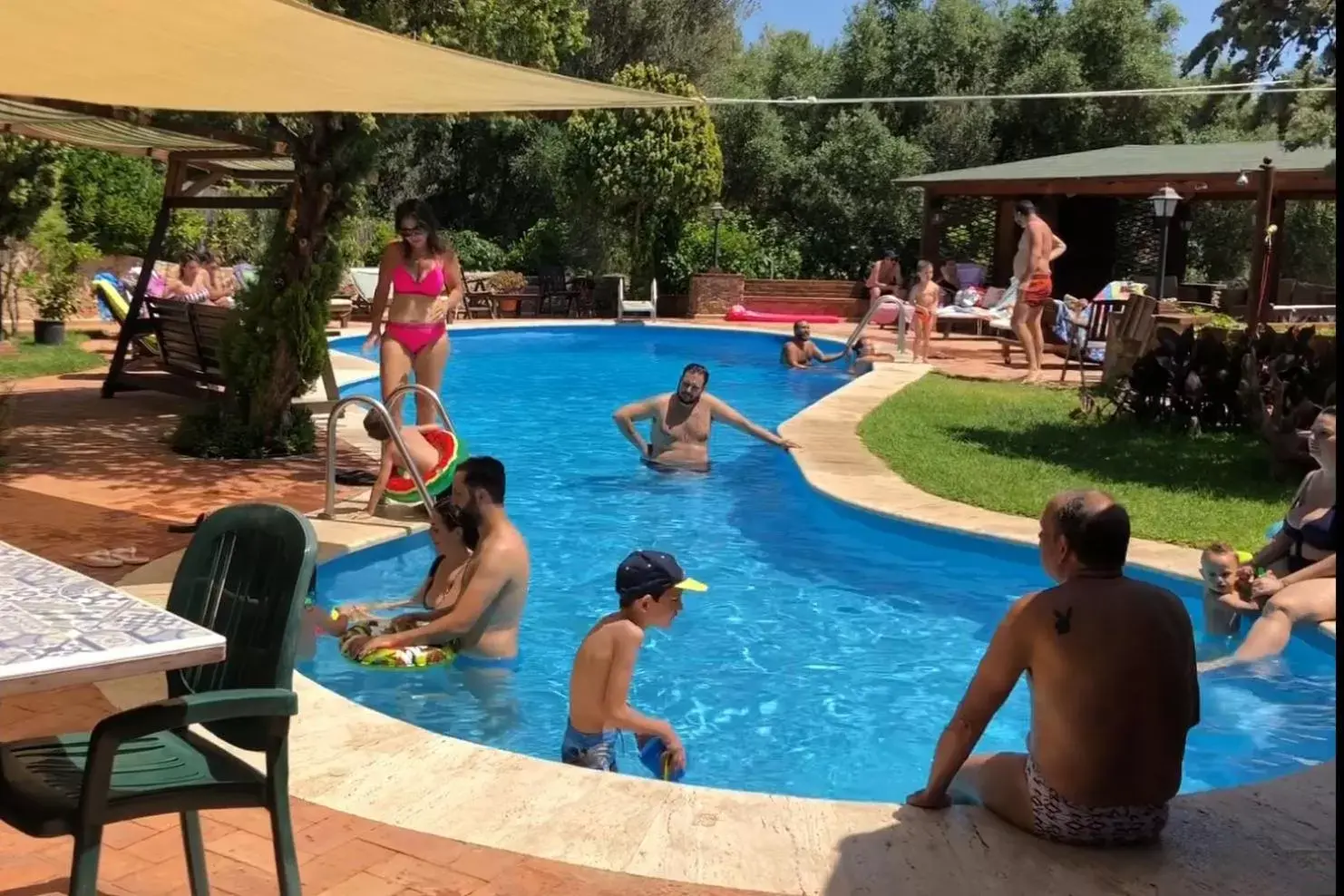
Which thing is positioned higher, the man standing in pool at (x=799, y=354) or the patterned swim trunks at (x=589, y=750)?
the man standing in pool at (x=799, y=354)

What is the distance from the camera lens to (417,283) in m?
7.59

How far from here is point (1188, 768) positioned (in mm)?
4902

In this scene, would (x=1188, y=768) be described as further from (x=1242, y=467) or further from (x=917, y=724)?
(x=1242, y=467)

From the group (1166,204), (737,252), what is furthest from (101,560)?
(737,252)

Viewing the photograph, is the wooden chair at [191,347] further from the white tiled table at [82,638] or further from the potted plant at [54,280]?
the white tiled table at [82,638]

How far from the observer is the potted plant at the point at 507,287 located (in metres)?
23.2

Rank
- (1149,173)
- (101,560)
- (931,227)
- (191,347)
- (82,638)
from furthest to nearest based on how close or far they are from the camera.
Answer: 1. (931,227)
2. (1149,173)
3. (191,347)
4. (101,560)
5. (82,638)

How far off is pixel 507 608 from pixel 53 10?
2.81 metres

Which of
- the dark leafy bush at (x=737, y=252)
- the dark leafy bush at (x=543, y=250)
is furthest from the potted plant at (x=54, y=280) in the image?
the dark leafy bush at (x=737, y=252)

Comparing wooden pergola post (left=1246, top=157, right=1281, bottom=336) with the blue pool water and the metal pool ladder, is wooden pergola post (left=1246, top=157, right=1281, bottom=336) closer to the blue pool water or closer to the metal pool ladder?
the blue pool water

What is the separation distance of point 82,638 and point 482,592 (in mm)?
2982

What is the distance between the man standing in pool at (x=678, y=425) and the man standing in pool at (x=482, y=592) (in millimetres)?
4104

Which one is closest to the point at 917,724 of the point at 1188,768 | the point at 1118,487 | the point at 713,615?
the point at 1188,768

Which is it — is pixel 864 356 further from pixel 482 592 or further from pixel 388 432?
pixel 482 592
